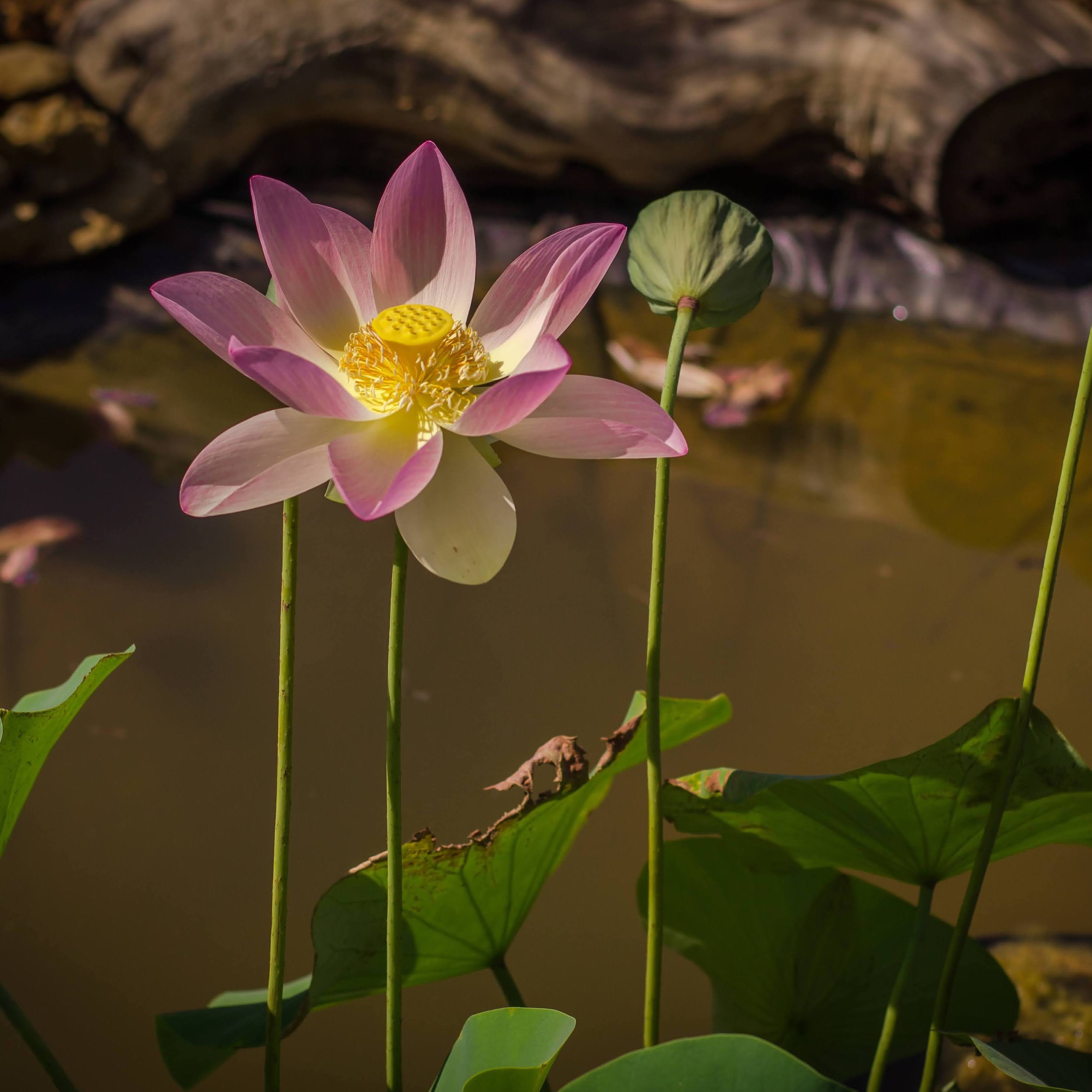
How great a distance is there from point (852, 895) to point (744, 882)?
65 millimetres

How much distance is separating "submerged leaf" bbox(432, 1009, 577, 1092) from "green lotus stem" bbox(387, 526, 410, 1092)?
0.03 m

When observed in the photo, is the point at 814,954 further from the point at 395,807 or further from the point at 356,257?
the point at 356,257

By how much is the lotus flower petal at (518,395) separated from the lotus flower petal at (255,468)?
2.4 inches

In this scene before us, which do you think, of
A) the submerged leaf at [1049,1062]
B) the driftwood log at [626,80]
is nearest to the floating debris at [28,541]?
the driftwood log at [626,80]

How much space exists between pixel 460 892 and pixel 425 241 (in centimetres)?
32

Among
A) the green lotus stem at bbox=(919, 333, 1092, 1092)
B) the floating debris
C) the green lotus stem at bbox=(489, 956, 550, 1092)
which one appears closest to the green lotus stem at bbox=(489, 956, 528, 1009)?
the green lotus stem at bbox=(489, 956, 550, 1092)

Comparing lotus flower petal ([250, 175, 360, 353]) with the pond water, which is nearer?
lotus flower petal ([250, 175, 360, 353])

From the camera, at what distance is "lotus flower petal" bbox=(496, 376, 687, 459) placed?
39 cm

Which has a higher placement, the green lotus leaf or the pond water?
the green lotus leaf

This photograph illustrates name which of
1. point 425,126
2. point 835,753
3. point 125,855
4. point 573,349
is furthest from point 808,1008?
point 425,126

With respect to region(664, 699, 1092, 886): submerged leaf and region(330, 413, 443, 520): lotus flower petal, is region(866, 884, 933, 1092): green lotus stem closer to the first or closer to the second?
region(664, 699, 1092, 886): submerged leaf

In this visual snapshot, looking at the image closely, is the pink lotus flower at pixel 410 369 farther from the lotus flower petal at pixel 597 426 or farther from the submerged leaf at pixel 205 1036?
the submerged leaf at pixel 205 1036

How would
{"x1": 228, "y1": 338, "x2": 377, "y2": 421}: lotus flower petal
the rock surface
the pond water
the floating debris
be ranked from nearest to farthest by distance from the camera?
{"x1": 228, "y1": 338, "x2": 377, "y2": 421}: lotus flower petal, the pond water, the floating debris, the rock surface

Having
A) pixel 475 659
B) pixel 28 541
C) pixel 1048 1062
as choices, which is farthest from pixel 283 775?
pixel 28 541
